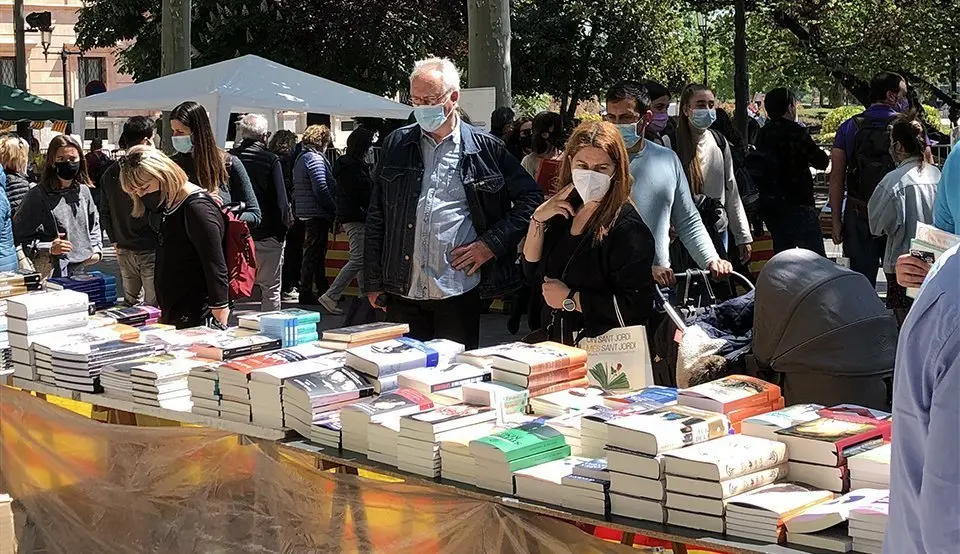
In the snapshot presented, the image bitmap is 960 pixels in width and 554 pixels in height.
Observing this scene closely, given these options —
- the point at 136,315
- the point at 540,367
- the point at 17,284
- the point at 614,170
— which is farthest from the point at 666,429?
the point at 17,284

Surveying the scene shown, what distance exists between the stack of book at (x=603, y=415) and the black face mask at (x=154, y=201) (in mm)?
2742

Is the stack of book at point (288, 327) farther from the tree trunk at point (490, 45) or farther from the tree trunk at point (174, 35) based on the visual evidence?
the tree trunk at point (174, 35)

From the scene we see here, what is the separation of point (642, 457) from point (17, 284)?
3.66m

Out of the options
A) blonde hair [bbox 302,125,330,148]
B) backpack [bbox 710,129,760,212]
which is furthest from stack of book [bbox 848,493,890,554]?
blonde hair [bbox 302,125,330,148]

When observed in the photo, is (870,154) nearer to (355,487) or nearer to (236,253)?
(236,253)

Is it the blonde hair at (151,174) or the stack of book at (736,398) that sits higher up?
the blonde hair at (151,174)

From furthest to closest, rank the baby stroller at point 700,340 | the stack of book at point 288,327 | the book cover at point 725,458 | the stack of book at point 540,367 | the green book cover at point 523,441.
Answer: the stack of book at point 288,327 → the baby stroller at point 700,340 → the stack of book at point 540,367 → the green book cover at point 523,441 → the book cover at point 725,458

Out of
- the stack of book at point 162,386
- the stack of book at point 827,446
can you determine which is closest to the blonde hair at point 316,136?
the stack of book at point 162,386

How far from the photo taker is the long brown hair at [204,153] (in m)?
6.55

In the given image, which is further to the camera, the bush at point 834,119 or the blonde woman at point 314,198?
the bush at point 834,119

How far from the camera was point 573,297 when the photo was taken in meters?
4.72

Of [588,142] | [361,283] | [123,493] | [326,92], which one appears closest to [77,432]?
[123,493]

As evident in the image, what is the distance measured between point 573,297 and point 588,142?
58 centimetres

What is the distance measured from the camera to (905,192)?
7648mm
